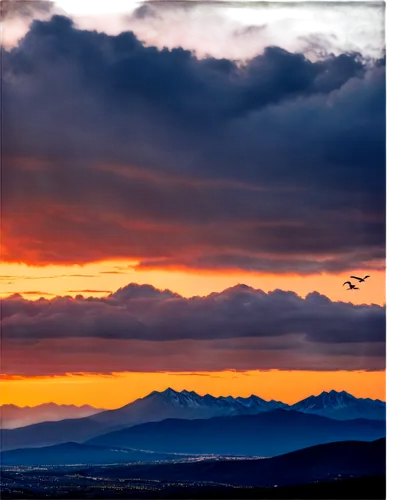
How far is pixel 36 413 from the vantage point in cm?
1830

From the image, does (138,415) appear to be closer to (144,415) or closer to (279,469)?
(144,415)

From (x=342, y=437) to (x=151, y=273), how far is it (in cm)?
342

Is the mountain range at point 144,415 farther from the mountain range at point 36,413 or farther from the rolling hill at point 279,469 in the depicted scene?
the rolling hill at point 279,469

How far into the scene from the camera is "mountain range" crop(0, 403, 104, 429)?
60.0 ft

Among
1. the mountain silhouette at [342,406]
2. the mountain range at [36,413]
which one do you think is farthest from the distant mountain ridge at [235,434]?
the mountain range at [36,413]

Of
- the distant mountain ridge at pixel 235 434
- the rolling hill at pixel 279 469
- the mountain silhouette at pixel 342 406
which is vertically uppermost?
the mountain silhouette at pixel 342 406

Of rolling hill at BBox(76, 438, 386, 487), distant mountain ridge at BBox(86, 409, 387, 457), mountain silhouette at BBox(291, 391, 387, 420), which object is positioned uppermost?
mountain silhouette at BBox(291, 391, 387, 420)

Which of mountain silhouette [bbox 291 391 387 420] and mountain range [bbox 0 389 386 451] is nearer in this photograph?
mountain range [bbox 0 389 386 451]

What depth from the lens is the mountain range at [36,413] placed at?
18.3 meters

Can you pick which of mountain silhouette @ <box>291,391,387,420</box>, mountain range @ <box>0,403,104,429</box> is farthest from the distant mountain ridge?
mountain range @ <box>0,403,104,429</box>

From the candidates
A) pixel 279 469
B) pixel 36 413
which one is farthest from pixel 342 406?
pixel 36 413

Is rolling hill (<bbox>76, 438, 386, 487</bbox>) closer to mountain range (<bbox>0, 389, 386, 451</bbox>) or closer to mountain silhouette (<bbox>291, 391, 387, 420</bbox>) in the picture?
mountain silhouette (<bbox>291, 391, 387, 420</bbox>)

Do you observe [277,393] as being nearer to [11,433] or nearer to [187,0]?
[11,433]
